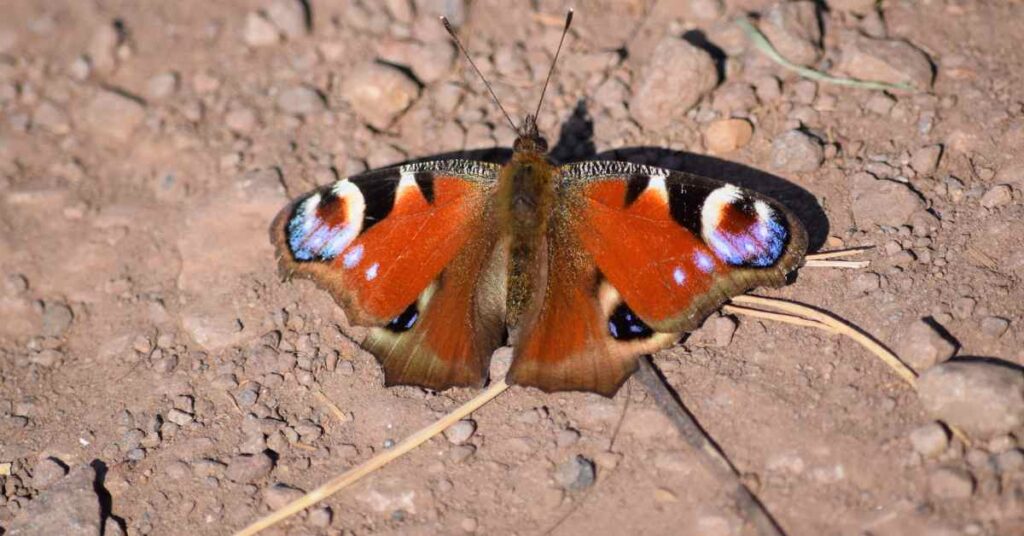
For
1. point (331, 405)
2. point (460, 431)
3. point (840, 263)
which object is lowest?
point (331, 405)

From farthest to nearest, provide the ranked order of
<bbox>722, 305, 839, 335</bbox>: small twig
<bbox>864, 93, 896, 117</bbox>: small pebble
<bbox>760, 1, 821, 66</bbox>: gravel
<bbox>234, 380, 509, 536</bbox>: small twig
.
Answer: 1. <bbox>760, 1, 821, 66</bbox>: gravel
2. <bbox>864, 93, 896, 117</bbox>: small pebble
3. <bbox>722, 305, 839, 335</bbox>: small twig
4. <bbox>234, 380, 509, 536</bbox>: small twig

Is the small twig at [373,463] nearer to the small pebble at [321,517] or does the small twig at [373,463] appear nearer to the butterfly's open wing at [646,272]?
the small pebble at [321,517]

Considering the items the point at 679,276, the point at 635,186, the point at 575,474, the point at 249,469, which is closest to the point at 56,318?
the point at 249,469

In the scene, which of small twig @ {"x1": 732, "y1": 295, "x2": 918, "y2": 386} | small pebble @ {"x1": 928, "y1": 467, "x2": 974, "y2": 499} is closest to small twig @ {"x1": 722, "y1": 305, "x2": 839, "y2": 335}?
small twig @ {"x1": 732, "y1": 295, "x2": 918, "y2": 386}

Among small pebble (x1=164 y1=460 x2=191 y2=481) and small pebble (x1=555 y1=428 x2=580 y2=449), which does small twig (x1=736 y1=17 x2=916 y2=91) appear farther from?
small pebble (x1=164 y1=460 x2=191 y2=481)

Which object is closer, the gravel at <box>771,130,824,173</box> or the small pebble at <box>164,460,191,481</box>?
the small pebble at <box>164,460,191,481</box>

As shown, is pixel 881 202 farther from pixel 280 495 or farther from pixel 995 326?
pixel 280 495

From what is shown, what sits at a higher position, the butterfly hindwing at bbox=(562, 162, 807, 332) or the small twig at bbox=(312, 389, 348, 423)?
the butterfly hindwing at bbox=(562, 162, 807, 332)

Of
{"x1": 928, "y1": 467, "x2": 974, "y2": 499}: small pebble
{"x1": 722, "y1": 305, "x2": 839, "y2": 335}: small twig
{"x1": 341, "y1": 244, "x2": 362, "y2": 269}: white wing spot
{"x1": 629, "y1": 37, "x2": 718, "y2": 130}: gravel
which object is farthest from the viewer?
{"x1": 629, "y1": 37, "x2": 718, "y2": 130}: gravel
